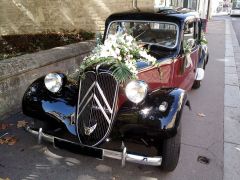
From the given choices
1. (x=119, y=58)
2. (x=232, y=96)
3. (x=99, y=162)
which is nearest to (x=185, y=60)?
(x=119, y=58)

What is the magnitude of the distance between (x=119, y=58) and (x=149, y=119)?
2.57ft

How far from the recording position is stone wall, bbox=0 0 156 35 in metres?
9.32

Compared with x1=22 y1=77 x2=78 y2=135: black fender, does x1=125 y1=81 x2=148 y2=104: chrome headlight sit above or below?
above

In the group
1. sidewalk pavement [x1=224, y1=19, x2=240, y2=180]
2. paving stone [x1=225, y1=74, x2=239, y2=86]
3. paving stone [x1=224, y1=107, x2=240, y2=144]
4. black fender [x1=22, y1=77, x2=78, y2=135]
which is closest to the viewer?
black fender [x1=22, y1=77, x2=78, y2=135]

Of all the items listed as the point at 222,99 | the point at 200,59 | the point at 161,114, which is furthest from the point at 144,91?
the point at 200,59

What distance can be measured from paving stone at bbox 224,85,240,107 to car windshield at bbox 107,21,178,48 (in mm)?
2012

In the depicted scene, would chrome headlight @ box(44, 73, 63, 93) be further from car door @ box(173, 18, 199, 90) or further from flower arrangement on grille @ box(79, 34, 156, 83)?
car door @ box(173, 18, 199, 90)

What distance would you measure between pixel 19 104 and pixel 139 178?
2.58 m

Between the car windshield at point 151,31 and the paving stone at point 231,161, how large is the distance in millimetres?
1599

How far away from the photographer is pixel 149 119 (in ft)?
9.16

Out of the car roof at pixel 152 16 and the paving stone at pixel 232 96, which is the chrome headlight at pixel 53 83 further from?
the paving stone at pixel 232 96

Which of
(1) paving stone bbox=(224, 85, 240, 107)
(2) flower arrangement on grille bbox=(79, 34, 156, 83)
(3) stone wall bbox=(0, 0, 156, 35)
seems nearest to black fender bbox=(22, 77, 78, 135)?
(2) flower arrangement on grille bbox=(79, 34, 156, 83)

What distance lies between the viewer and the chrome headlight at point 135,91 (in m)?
2.89

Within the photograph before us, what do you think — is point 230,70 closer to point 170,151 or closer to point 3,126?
point 170,151
